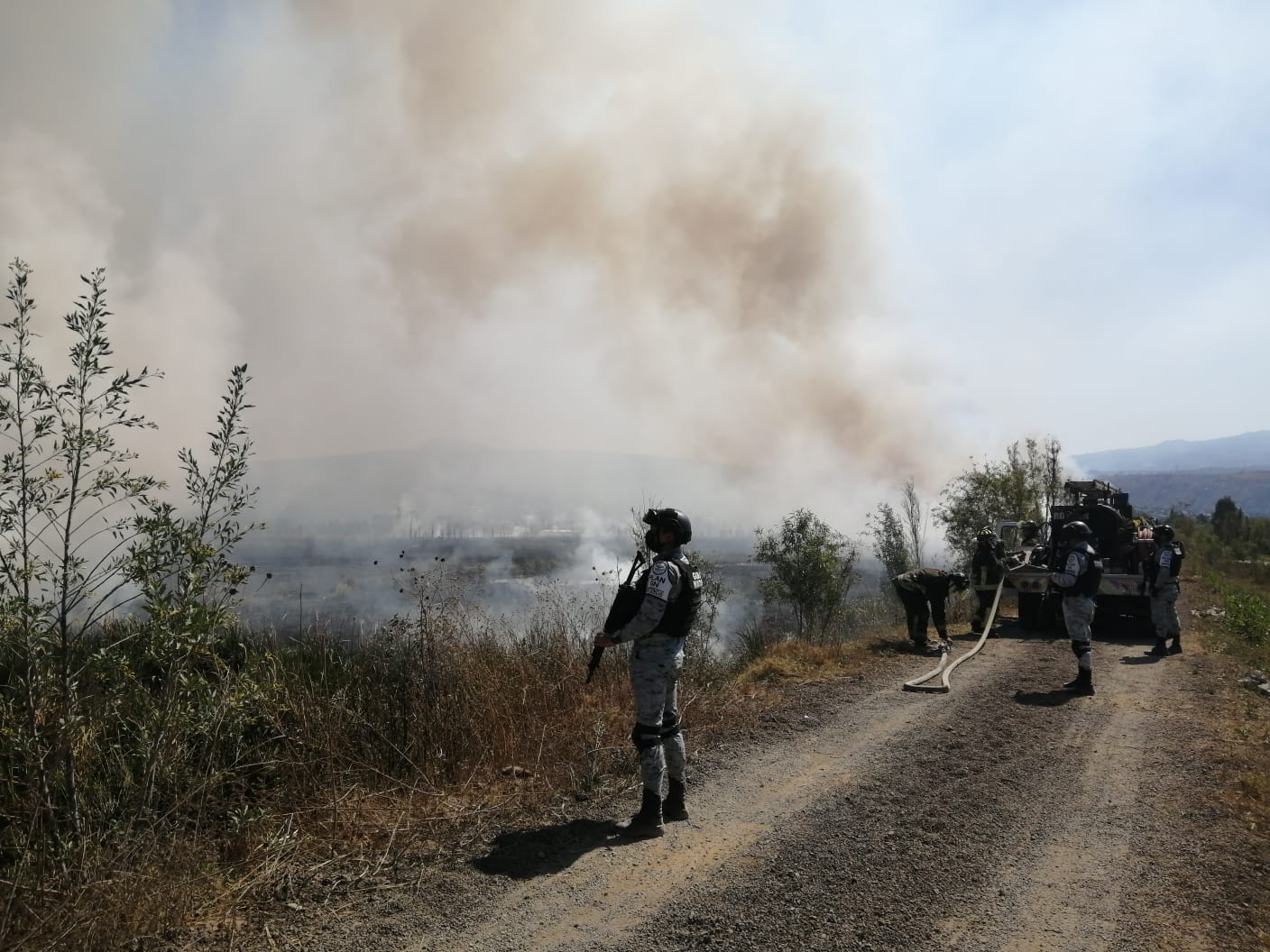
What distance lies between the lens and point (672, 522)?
4816 mm

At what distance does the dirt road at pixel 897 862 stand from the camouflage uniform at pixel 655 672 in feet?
1.58

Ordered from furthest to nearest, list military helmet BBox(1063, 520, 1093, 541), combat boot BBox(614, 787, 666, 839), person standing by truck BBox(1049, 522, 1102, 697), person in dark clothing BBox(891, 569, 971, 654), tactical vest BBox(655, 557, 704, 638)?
person in dark clothing BBox(891, 569, 971, 654) < military helmet BBox(1063, 520, 1093, 541) < person standing by truck BBox(1049, 522, 1102, 697) < tactical vest BBox(655, 557, 704, 638) < combat boot BBox(614, 787, 666, 839)

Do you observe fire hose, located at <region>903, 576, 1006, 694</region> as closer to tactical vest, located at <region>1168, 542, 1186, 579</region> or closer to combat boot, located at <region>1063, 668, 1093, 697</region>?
combat boot, located at <region>1063, 668, 1093, 697</region>

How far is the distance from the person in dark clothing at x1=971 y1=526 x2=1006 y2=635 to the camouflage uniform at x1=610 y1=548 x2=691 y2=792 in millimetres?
10287

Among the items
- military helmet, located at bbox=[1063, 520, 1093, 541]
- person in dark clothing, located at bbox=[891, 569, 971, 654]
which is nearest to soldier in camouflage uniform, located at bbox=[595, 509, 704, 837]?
military helmet, located at bbox=[1063, 520, 1093, 541]

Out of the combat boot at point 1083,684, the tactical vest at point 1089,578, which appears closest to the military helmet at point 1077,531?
the tactical vest at point 1089,578

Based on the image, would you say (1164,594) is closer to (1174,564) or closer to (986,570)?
(1174,564)

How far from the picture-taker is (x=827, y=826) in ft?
15.2

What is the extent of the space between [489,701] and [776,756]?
2.43m

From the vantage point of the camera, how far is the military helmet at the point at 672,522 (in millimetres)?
4816

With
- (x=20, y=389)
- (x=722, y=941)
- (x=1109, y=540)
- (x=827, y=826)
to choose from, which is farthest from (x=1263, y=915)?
(x=1109, y=540)

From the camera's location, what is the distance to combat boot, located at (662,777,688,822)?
4777 millimetres

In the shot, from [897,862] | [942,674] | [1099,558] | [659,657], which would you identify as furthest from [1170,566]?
[659,657]

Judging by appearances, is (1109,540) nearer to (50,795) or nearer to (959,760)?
(959,760)
